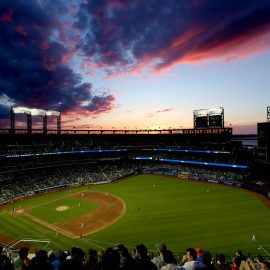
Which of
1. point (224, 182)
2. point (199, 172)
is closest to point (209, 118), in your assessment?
point (199, 172)

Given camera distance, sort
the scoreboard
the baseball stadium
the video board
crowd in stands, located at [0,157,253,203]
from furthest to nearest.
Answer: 1. the video board
2. the scoreboard
3. crowd in stands, located at [0,157,253,203]
4. the baseball stadium

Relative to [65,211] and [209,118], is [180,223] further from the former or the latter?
[209,118]

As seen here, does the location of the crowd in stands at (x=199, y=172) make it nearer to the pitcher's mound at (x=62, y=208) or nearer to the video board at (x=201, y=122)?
the video board at (x=201, y=122)

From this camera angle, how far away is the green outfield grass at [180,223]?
30781mm

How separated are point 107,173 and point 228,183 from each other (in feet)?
112

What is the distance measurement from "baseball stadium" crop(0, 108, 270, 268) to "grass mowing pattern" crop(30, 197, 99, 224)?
0.60 ft

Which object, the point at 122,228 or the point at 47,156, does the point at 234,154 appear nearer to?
the point at 122,228

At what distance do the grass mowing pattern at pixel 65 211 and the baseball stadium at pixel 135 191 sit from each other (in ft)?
0.60

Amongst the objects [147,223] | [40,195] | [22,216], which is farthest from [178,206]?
[40,195]

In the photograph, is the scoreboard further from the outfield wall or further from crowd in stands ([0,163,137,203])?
crowd in stands ([0,163,137,203])

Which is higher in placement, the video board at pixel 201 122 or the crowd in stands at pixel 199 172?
the video board at pixel 201 122

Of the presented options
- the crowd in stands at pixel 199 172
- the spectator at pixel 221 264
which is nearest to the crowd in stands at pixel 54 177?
the crowd in stands at pixel 199 172

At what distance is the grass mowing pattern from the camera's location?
4241 cm

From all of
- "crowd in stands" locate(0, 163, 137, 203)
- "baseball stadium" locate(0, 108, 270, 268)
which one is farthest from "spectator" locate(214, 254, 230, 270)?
"crowd in stands" locate(0, 163, 137, 203)
